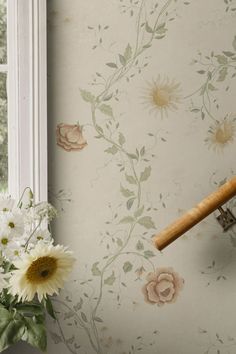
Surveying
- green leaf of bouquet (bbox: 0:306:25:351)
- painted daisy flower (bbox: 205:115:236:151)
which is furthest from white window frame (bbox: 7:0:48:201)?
painted daisy flower (bbox: 205:115:236:151)

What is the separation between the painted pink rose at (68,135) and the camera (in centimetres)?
156

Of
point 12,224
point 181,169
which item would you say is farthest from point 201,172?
point 12,224

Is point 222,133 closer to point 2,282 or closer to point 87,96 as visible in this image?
point 87,96

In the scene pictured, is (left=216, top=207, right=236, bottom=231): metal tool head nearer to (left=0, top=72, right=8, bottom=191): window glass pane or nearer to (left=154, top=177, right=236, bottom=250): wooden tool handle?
(left=154, top=177, right=236, bottom=250): wooden tool handle

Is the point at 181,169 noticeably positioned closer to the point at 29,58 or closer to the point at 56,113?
the point at 56,113

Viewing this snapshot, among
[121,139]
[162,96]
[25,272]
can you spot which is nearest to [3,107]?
[121,139]

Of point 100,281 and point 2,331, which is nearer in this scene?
point 2,331

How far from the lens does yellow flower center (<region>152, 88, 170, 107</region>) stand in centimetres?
155

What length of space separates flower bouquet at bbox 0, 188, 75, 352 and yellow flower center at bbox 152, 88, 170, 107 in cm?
45

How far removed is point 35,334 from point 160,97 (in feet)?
2.41

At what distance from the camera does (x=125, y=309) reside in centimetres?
161

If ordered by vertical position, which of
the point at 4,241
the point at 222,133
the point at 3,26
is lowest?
the point at 4,241

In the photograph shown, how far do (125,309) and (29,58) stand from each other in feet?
2.59

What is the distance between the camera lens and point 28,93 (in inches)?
61.0
